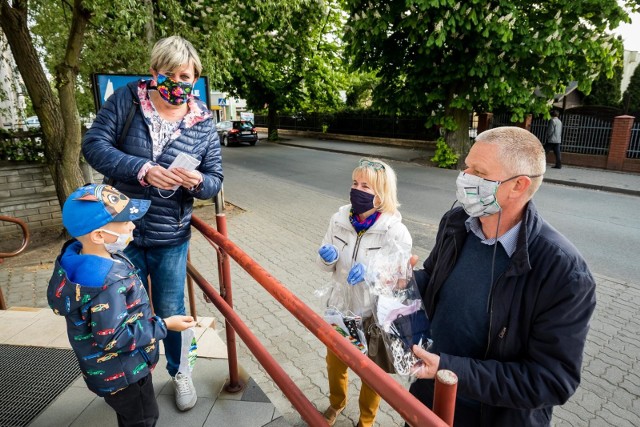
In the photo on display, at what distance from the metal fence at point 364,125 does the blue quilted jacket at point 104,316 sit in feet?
60.6

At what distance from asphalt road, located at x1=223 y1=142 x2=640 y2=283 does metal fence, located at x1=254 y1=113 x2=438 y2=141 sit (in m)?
6.33

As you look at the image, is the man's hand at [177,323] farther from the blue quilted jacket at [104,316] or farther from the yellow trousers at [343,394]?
the yellow trousers at [343,394]

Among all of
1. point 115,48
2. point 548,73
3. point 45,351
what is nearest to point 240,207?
point 115,48

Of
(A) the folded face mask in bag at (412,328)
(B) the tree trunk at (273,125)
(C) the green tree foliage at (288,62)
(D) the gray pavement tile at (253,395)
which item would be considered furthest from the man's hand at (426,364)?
(B) the tree trunk at (273,125)

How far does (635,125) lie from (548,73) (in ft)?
11.9

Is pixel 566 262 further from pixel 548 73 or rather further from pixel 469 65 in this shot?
pixel 548 73

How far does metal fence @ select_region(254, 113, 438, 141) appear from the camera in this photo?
2214cm

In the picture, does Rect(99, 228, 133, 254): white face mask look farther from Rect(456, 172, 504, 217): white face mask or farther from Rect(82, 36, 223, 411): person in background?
Rect(456, 172, 504, 217): white face mask

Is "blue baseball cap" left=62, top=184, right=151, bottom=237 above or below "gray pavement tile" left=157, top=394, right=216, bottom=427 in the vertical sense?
above

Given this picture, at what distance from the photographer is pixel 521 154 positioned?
1.54 metres

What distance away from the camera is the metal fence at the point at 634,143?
13038mm

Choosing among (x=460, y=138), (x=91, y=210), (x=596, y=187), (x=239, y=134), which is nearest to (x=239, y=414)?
(x=91, y=210)

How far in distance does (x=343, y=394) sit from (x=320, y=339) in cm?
170

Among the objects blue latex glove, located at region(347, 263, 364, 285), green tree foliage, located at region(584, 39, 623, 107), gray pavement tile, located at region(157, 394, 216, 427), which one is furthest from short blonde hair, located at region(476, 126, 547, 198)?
green tree foliage, located at region(584, 39, 623, 107)
